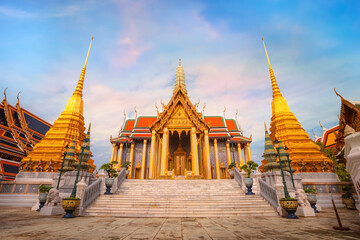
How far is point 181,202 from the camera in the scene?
861 centimetres

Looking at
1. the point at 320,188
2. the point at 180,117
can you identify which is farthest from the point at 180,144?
the point at 320,188

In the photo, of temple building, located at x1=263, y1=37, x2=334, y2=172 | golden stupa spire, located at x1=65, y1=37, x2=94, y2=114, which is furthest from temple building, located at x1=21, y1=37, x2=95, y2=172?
temple building, located at x1=263, y1=37, x2=334, y2=172

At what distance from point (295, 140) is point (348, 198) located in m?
6.57

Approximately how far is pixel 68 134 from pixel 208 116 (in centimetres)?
2004

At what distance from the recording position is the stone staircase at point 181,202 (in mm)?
7336

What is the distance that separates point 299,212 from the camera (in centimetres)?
706

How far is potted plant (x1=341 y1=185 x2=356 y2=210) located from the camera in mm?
11085

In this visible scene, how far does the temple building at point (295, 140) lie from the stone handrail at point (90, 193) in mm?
14381

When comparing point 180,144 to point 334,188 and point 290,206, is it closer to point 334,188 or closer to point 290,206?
point 334,188

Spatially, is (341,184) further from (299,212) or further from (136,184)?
(136,184)

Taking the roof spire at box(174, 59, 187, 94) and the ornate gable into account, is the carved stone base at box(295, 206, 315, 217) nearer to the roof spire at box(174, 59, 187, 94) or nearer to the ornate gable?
the ornate gable

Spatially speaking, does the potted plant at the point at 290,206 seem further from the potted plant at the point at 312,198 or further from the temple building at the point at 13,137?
the temple building at the point at 13,137

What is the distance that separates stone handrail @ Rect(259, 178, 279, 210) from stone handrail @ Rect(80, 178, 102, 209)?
27.3 feet

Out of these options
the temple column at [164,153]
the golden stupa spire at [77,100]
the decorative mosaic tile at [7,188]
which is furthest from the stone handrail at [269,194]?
the golden stupa spire at [77,100]
